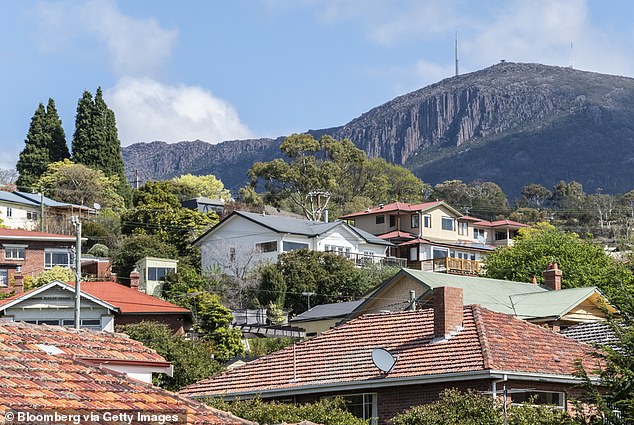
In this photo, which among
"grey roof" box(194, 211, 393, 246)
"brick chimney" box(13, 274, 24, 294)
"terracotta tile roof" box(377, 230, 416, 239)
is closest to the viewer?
"brick chimney" box(13, 274, 24, 294)

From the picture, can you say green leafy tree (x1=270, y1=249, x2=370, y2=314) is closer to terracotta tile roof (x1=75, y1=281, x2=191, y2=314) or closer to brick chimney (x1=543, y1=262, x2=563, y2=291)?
terracotta tile roof (x1=75, y1=281, x2=191, y2=314)

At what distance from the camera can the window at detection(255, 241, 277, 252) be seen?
75.1 metres

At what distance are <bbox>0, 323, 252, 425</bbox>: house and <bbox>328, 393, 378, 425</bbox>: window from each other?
35.8 ft

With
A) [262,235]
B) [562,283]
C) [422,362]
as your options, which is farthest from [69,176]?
[422,362]

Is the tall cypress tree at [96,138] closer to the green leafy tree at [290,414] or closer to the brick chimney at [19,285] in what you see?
the brick chimney at [19,285]

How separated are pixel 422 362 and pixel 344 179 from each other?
8911cm

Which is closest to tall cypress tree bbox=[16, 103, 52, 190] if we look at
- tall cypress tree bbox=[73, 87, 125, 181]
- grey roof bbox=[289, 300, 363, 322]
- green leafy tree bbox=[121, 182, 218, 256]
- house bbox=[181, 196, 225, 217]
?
tall cypress tree bbox=[73, 87, 125, 181]

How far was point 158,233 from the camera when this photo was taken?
82125 mm

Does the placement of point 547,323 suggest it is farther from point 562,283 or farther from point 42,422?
point 42,422

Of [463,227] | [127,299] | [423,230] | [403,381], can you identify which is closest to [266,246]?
[127,299]

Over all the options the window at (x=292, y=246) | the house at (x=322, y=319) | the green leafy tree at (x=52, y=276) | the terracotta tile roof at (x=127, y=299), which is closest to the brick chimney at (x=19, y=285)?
the green leafy tree at (x=52, y=276)

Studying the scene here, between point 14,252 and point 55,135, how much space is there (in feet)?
131

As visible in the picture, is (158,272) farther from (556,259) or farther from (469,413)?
(469,413)

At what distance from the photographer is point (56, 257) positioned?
73500 mm
